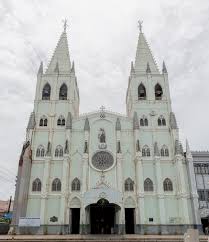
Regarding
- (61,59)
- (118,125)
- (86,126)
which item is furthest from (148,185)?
(61,59)

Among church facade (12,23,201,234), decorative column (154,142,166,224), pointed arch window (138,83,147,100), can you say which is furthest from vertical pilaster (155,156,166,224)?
pointed arch window (138,83,147,100)

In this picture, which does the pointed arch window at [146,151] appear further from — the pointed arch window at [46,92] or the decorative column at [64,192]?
the pointed arch window at [46,92]

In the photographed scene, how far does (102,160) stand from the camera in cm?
3969

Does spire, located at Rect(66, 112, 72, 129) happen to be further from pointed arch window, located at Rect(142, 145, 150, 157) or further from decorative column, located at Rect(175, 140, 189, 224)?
decorative column, located at Rect(175, 140, 189, 224)

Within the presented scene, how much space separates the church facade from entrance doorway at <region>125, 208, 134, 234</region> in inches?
5.1

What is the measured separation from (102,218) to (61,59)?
2816 centimetres

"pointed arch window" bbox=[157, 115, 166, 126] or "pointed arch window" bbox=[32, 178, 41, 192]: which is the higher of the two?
"pointed arch window" bbox=[157, 115, 166, 126]

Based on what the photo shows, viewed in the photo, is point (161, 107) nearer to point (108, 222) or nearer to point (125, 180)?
point (125, 180)

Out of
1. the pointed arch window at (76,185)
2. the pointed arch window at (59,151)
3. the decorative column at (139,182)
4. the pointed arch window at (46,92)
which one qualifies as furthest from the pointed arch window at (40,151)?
the decorative column at (139,182)

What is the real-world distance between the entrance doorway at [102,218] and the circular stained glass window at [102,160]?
5335 millimetres

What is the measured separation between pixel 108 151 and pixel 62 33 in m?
26.8

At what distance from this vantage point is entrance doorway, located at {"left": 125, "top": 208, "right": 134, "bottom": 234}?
3702 cm

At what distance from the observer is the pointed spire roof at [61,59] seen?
47547mm

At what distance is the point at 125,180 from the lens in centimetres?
3844
